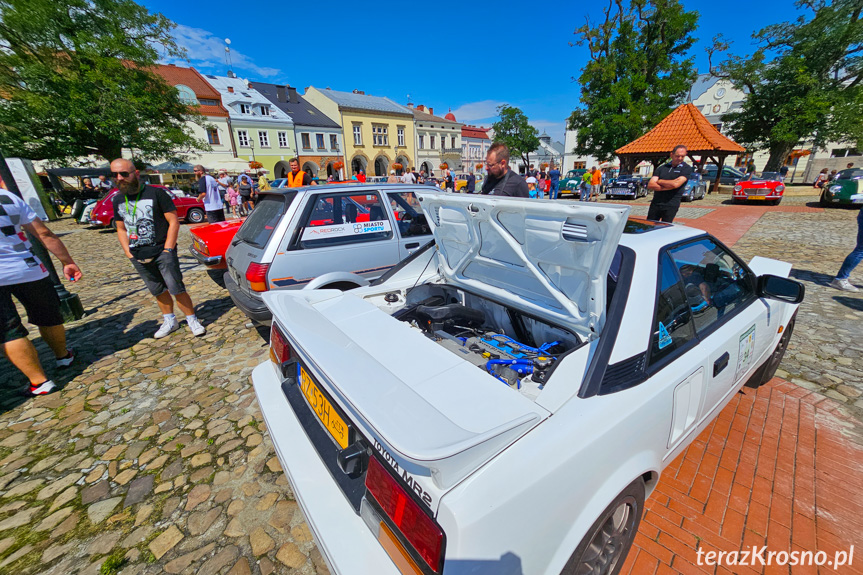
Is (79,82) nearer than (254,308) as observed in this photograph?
No

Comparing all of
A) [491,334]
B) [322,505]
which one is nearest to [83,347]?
[322,505]

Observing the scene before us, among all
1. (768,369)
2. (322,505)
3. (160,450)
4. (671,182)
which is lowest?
(160,450)

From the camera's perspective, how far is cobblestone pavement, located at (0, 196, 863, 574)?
73.8 inches

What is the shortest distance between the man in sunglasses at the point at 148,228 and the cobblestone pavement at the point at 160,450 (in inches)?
31.4

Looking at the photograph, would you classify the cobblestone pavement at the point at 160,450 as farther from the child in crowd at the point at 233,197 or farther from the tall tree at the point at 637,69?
the tall tree at the point at 637,69

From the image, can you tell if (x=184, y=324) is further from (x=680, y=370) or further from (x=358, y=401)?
(x=680, y=370)

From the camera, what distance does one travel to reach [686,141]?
16.8 metres

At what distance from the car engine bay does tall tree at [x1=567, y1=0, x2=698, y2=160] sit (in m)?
26.9

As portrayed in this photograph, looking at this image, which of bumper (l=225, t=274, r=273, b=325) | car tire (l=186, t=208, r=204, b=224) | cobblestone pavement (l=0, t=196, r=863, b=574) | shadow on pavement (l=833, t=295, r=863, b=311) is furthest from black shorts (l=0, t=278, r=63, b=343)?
car tire (l=186, t=208, r=204, b=224)

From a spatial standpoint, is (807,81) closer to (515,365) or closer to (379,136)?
(515,365)

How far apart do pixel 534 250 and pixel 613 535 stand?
137 cm

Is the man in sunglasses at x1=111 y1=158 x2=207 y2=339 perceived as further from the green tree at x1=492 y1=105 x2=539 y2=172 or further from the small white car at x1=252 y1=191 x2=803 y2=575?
the green tree at x1=492 y1=105 x2=539 y2=172

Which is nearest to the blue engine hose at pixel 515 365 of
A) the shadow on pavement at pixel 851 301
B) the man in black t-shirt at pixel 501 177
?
the man in black t-shirt at pixel 501 177

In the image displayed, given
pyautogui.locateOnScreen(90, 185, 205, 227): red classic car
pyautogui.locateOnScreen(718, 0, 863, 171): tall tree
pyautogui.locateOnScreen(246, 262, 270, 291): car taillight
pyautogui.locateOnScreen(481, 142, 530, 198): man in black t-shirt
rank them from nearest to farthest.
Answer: pyautogui.locateOnScreen(246, 262, 270, 291): car taillight, pyautogui.locateOnScreen(481, 142, 530, 198): man in black t-shirt, pyautogui.locateOnScreen(90, 185, 205, 227): red classic car, pyautogui.locateOnScreen(718, 0, 863, 171): tall tree
